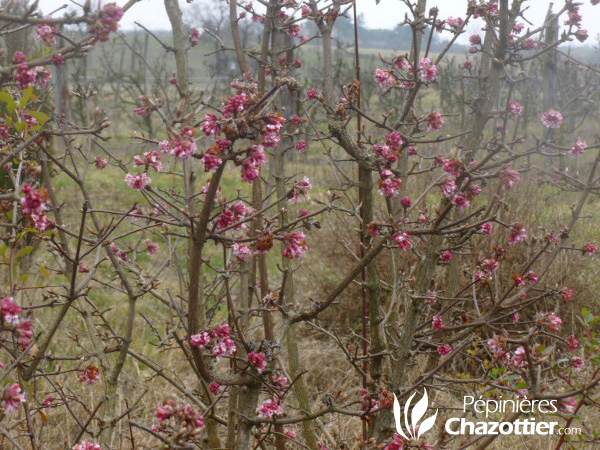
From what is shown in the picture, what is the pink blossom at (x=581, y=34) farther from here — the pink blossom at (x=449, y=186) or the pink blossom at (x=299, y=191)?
the pink blossom at (x=299, y=191)

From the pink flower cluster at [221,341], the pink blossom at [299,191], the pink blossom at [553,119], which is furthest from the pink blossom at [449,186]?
the pink blossom at [553,119]

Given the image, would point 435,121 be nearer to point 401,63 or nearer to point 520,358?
point 401,63

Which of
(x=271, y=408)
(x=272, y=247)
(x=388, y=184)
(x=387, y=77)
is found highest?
(x=387, y=77)

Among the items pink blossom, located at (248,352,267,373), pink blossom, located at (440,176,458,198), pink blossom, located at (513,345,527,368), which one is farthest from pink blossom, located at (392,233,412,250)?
pink blossom, located at (513,345,527,368)

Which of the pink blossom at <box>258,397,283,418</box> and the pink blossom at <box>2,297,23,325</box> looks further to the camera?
the pink blossom at <box>258,397,283,418</box>

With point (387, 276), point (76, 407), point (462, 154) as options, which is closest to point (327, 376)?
point (387, 276)

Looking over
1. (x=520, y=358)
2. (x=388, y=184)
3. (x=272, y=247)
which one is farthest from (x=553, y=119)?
(x=272, y=247)

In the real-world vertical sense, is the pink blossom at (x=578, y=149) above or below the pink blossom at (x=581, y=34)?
below

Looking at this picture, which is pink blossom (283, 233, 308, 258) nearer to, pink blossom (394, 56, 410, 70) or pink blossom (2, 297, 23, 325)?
pink blossom (2, 297, 23, 325)

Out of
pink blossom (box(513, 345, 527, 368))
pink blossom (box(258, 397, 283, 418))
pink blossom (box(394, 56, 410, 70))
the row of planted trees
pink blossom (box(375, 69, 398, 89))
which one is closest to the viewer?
the row of planted trees

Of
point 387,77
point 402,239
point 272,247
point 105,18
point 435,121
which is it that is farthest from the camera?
point 387,77

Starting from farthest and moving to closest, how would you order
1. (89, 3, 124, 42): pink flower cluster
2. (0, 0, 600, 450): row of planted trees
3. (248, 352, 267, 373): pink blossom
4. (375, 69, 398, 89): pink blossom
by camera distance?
1. (375, 69, 398, 89): pink blossom
2. (248, 352, 267, 373): pink blossom
3. (0, 0, 600, 450): row of planted trees
4. (89, 3, 124, 42): pink flower cluster

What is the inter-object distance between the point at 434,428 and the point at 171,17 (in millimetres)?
2896

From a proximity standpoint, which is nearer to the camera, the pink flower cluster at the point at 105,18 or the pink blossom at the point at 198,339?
the pink flower cluster at the point at 105,18
